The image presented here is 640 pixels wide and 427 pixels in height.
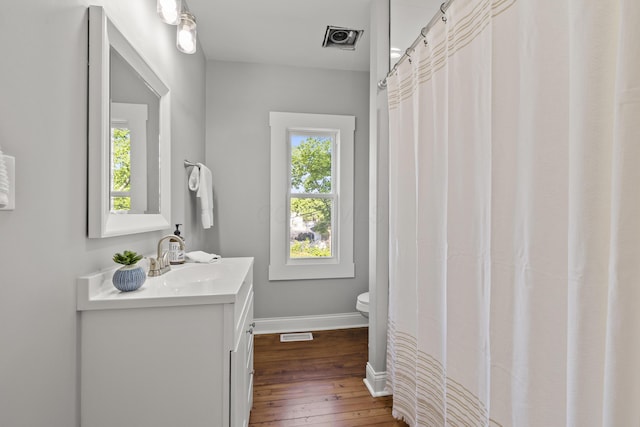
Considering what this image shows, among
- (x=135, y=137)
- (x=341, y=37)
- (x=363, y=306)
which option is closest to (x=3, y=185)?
(x=135, y=137)

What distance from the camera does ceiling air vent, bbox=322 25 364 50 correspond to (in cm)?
224

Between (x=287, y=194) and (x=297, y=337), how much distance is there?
133cm

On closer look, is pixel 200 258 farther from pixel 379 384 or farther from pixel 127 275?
pixel 379 384

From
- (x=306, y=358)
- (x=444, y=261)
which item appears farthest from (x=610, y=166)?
(x=306, y=358)

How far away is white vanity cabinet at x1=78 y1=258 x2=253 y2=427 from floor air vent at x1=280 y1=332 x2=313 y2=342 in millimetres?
1619

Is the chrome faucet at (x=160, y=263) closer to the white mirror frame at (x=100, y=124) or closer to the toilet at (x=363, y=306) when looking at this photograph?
the white mirror frame at (x=100, y=124)

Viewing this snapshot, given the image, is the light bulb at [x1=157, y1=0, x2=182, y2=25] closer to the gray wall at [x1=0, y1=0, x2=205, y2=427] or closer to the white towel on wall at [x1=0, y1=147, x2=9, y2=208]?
the gray wall at [x1=0, y1=0, x2=205, y2=427]

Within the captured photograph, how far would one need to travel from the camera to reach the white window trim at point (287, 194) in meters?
2.77

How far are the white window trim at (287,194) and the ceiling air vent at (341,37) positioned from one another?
0.61 metres

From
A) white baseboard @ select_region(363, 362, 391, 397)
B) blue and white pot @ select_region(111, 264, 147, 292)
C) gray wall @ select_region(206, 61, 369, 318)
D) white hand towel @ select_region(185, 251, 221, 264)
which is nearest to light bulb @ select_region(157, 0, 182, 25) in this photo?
blue and white pot @ select_region(111, 264, 147, 292)

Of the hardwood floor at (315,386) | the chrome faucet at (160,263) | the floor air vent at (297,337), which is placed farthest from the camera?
the floor air vent at (297,337)

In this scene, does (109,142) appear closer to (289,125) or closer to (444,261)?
(444,261)

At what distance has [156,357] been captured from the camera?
977 mm

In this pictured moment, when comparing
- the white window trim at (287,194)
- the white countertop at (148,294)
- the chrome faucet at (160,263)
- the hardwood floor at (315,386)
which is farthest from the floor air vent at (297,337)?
the white countertop at (148,294)
